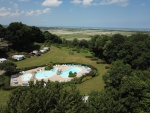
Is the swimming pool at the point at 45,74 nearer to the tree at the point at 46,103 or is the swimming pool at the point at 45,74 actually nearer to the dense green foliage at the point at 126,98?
the dense green foliage at the point at 126,98

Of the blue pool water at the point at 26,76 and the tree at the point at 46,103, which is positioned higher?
the tree at the point at 46,103

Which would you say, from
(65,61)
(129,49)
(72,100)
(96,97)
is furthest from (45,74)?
(72,100)

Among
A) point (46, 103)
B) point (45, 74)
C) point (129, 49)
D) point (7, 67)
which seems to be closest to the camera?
point (46, 103)

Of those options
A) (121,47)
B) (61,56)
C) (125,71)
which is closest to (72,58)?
(61,56)

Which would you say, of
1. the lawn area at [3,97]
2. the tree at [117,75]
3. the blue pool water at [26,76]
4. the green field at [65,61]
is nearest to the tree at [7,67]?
the blue pool water at [26,76]

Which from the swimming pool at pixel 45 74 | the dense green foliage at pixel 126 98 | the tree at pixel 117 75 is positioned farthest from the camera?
the swimming pool at pixel 45 74

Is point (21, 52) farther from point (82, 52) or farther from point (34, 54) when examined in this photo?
point (82, 52)

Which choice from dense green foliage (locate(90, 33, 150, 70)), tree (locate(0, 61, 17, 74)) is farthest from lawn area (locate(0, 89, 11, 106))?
dense green foliage (locate(90, 33, 150, 70))

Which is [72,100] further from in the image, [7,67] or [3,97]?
[7,67]

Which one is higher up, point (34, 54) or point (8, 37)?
point (8, 37)

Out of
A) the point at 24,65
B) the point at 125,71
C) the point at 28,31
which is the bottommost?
the point at 24,65

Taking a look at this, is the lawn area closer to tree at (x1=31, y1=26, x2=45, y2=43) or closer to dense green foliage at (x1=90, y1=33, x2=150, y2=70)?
dense green foliage at (x1=90, y1=33, x2=150, y2=70)
